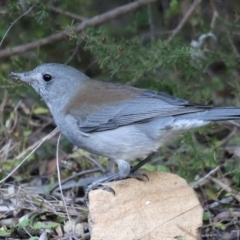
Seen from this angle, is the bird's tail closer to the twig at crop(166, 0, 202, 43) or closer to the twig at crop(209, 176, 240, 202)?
the twig at crop(209, 176, 240, 202)

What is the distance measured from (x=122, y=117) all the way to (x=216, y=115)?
2.30 ft

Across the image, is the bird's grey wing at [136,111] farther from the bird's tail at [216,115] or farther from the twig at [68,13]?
the twig at [68,13]

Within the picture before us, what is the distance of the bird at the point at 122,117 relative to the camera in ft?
16.7

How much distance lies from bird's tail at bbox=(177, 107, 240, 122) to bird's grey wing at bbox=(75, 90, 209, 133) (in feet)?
0.18

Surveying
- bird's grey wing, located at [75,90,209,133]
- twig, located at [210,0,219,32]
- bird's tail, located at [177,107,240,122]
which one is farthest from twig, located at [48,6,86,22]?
bird's tail, located at [177,107,240,122]

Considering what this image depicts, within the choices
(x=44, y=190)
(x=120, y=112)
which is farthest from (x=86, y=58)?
(x=120, y=112)

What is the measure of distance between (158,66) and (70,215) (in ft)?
4.91

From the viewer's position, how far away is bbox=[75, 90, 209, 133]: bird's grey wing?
5.12 meters

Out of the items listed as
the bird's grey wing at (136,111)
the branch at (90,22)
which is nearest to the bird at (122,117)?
the bird's grey wing at (136,111)

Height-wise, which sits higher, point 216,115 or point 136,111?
point 136,111

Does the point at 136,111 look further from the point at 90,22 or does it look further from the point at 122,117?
the point at 90,22

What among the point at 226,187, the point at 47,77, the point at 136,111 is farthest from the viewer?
the point at 226,187

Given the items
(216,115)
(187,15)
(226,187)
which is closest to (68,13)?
(187,15)

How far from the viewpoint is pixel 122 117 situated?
525 cm
